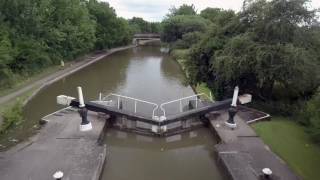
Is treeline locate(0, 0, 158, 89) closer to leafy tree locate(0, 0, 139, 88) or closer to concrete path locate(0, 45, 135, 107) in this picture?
leafy tree locate(0, 0, 139, 88)

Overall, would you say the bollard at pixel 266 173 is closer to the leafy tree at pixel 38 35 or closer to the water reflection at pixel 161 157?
the water reflection at pixel 161 157

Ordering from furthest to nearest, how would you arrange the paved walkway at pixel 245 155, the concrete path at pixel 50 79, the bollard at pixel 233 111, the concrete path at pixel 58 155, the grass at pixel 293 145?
the concrete path at pixel 50 79, the bollard at pixel 233 111, the grass at pixel 293 145, the paved walkway at pixel 245 155, the concrete path at pixel 58 155

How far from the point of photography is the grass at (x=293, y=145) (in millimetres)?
9914

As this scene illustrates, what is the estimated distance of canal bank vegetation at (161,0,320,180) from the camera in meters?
12.6

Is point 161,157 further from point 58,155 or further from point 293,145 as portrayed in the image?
point 293,145

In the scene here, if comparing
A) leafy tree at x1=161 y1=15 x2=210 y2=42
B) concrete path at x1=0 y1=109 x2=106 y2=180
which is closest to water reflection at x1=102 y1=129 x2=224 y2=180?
concrete path at x1=0 y1=109 x2=106 y2=180

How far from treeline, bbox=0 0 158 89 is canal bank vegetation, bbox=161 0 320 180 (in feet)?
46.3

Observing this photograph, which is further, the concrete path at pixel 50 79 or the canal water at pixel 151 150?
the concrete path at pixel 50 79

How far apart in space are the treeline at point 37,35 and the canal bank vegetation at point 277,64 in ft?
46.3

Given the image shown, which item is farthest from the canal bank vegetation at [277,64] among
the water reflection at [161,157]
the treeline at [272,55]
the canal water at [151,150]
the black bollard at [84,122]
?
the black bollard at [84,122]

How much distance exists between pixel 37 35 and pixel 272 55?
2215 centimetres

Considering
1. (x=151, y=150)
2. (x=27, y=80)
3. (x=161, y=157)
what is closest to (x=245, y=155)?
(x=161, y=157)

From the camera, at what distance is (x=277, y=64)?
13.7 m

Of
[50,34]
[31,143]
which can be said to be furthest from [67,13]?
[31,143]
